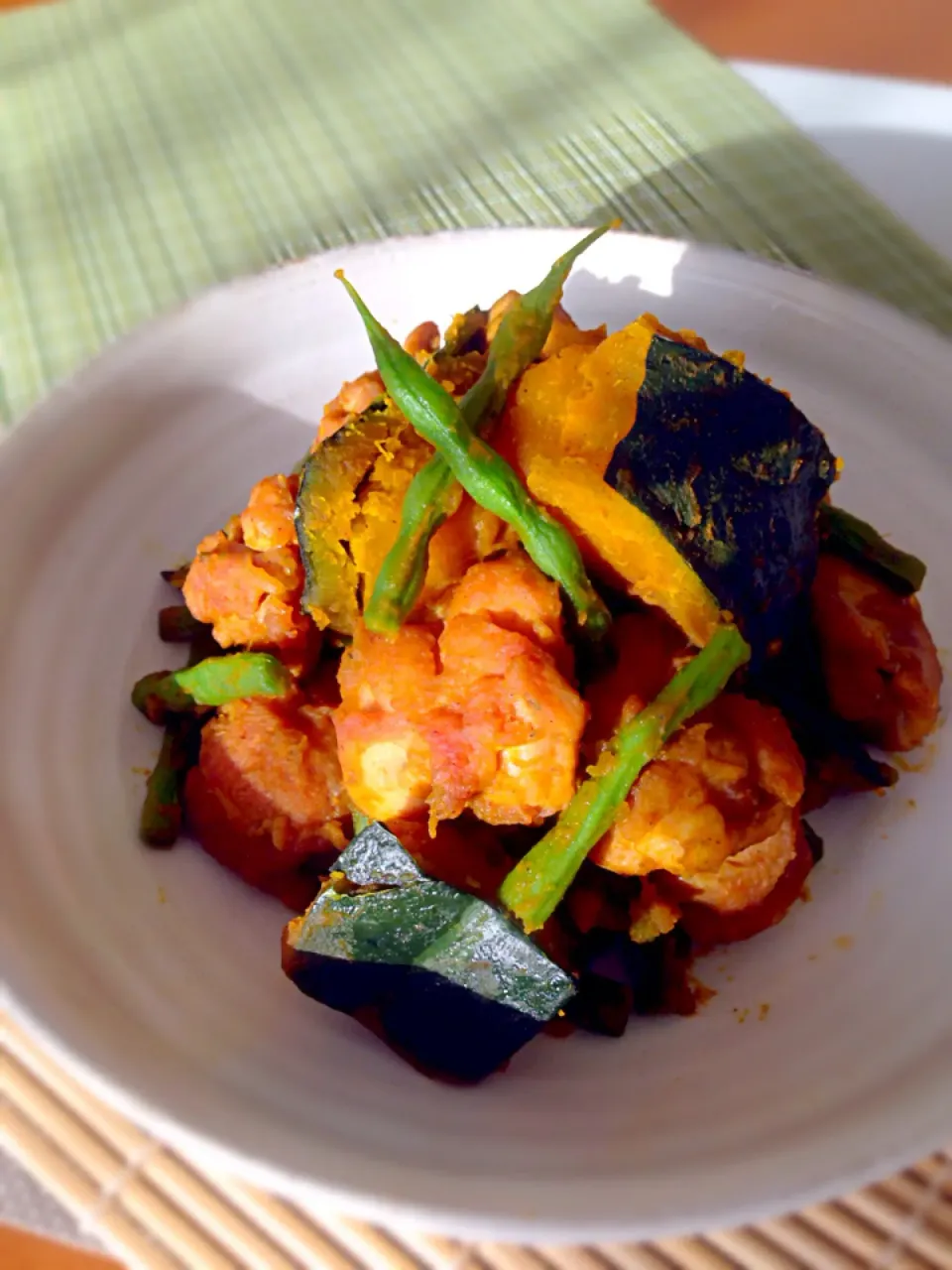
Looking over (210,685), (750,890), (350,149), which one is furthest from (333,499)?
(350,149)

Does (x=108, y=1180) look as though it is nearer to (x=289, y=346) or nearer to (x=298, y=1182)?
(x=298, y=1182)

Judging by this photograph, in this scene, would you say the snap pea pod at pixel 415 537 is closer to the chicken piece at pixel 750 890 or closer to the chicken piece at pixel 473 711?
the chicken piece at pixel 473 711

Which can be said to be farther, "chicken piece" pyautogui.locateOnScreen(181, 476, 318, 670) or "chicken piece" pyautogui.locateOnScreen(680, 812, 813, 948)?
"chicken piece" pyautogui.locateOnScreen(181, 476, 318, 670)

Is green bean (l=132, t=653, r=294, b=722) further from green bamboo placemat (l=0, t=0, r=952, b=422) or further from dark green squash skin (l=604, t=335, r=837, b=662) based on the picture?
green bamboo placemat (l=0, t=0, r=952, b=422)

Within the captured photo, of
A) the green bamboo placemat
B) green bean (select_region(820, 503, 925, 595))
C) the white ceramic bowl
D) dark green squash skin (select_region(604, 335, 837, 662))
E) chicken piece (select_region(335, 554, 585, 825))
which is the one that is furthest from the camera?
the green bamboo placemat

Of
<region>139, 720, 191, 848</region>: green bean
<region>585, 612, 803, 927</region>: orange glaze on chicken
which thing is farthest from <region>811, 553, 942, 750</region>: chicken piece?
<region>139, 720, 191, 848</region>: green bean
